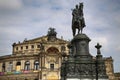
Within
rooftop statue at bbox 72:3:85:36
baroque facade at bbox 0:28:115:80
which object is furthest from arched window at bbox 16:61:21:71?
rooftop statue at bbox 72:3:85:36

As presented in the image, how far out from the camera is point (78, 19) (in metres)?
21.0

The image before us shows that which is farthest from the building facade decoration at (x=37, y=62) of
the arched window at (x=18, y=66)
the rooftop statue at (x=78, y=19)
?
the rooftop statue at (x=78, y=19)

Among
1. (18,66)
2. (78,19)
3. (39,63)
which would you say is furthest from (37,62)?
(78,19)

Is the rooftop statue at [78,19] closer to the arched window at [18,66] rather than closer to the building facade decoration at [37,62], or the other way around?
the building facade decoration at [37,62]

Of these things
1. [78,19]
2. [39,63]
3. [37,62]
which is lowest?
[39,63]

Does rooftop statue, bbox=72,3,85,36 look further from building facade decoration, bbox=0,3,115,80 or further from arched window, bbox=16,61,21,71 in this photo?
arched window, bbox=16,61,21,71

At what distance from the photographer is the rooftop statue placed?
21.0 m

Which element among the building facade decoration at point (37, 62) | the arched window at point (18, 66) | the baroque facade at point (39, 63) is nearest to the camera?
the building facade decoration at point (37, 62)

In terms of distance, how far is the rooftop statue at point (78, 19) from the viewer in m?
21.0

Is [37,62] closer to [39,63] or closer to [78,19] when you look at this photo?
[39,63]

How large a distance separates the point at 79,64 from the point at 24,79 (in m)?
50.7

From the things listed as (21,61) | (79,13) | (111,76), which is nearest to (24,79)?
(21,61)

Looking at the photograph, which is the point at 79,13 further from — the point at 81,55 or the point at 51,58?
the point at 51,58

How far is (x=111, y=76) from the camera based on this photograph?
71875mm
